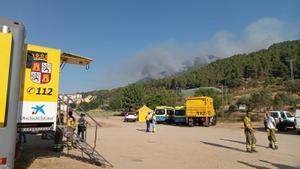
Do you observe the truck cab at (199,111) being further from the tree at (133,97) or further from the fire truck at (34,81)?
the tree at (133,97)

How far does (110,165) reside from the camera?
10.5m

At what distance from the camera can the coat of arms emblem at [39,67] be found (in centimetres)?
884

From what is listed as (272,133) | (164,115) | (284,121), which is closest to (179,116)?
(164,115)

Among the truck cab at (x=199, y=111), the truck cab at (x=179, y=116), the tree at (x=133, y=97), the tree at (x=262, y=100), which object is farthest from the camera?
the tree at (x=133, y=97)

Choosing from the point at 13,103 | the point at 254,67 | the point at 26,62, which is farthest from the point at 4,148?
the point at 254,67

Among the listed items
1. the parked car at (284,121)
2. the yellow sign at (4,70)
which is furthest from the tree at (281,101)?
the yellow sign at (4,70)

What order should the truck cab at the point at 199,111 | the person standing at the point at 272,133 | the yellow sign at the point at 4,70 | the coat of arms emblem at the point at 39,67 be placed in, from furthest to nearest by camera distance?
1. the truck cab at the point at 199,111
2. the person standing at the point at 272,133
3. the coat of arms emblem at the point at 39,67
4. the yellow sign at the point at 4,70

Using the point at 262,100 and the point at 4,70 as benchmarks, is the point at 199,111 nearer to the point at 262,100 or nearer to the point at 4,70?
the point at 262,100

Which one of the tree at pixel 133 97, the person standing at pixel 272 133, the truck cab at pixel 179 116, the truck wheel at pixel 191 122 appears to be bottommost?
the person standing at pixel 272 133

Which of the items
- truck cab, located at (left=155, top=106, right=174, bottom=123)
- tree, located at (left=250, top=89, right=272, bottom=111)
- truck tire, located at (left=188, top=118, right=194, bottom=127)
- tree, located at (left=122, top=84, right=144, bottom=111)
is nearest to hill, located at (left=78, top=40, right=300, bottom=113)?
tree, located at (left=122, top=84, right=144, bottom=111)

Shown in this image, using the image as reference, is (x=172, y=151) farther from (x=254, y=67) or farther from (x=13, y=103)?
(x=254, y=67)

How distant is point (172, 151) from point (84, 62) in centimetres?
554

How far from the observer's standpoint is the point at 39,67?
8.95 m

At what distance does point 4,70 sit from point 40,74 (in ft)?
9.35
